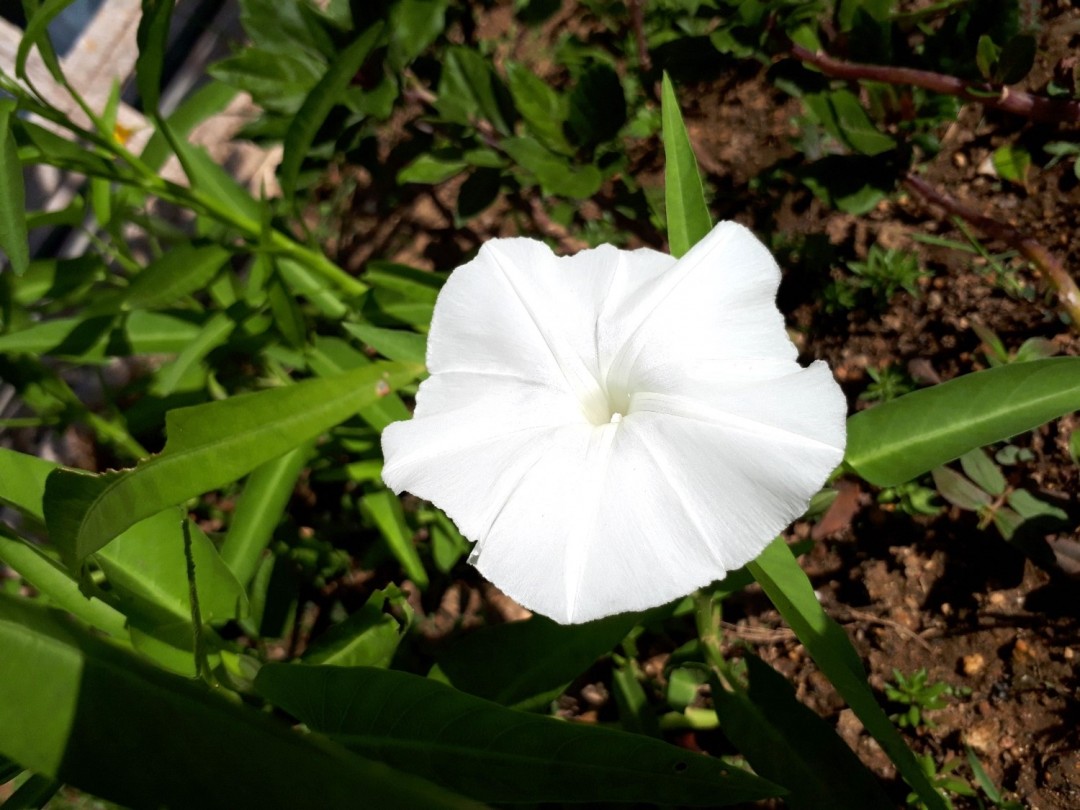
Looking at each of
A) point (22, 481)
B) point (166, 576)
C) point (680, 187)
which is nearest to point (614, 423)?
point (680, 187)

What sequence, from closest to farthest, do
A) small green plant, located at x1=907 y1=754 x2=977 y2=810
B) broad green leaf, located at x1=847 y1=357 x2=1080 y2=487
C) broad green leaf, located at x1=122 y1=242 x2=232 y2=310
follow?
Result: 1. broad green leaf, located at x1=847 y1=357 x2=1080 y2=487
2. small green plant, located at x1=907 y1=754 x2=977 y2=810
3. broad green leaf, located at x1=122 y1=242 x2=232 y2=310

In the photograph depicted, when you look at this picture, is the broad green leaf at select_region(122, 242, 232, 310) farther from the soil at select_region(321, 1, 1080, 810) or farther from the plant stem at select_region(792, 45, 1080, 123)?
the plant stem at select_region(792, 45, 1080, 123)

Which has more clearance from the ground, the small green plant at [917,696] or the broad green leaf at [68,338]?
the broad green leaf at [68,338]

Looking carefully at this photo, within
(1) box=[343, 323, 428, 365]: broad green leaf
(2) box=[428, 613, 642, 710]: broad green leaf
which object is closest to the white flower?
(1) box=[343, 323, 428, 365]: broad green leaf

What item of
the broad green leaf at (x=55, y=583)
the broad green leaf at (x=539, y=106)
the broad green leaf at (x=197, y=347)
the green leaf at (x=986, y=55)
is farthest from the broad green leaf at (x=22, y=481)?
the green leaf at (x=986, y=55)

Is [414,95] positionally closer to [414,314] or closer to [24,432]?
[414,314]

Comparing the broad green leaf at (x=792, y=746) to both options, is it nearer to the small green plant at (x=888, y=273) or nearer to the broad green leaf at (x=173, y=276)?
the small green plant at (x=888, y=273)

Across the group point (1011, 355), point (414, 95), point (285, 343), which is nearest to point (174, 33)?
point (414, 95)
